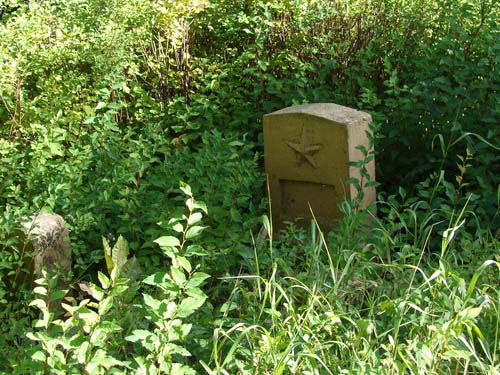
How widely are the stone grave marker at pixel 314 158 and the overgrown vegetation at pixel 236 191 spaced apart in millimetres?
130

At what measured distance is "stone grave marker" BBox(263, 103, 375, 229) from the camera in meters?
5.09

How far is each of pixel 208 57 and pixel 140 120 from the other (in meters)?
0.95

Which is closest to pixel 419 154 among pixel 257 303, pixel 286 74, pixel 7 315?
pixel 286 74

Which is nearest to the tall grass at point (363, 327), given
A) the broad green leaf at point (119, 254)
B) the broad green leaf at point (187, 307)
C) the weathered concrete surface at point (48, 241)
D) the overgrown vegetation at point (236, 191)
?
the overgrown vegetation at point (236, 191)

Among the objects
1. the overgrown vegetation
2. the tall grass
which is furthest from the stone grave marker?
the tall grass

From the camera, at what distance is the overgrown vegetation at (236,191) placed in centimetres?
304

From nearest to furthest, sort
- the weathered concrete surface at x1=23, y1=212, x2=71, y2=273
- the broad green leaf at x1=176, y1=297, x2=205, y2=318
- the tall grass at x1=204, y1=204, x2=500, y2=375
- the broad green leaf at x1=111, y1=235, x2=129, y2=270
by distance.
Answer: the broad green leaf at x1=176, y1=297, x2=205, y2=318, the tall grass at x1=204, y1=204, x2=500, y2=375, the broad green leaf at x1=111, y1=235, x2=129, y2=270, the weathered concrete surface at x1=23, y1=212, x2=71, y2=273

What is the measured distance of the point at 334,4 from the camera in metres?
7.26

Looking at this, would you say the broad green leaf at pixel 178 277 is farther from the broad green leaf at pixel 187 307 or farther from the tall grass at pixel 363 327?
the tall grass at pixel 363 327

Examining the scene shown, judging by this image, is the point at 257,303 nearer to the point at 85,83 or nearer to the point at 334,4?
the point at 85,83

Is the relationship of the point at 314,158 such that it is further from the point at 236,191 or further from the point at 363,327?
the point at 363,327

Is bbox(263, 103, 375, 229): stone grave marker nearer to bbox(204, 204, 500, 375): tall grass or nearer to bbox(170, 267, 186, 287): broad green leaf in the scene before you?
bbox(204, 204, 500, 375): tall grass

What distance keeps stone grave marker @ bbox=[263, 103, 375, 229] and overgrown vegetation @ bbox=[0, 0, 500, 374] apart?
130mm

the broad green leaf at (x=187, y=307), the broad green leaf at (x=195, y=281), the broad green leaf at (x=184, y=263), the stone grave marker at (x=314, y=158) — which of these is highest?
the broad green leaf at (x=184, y=263)
